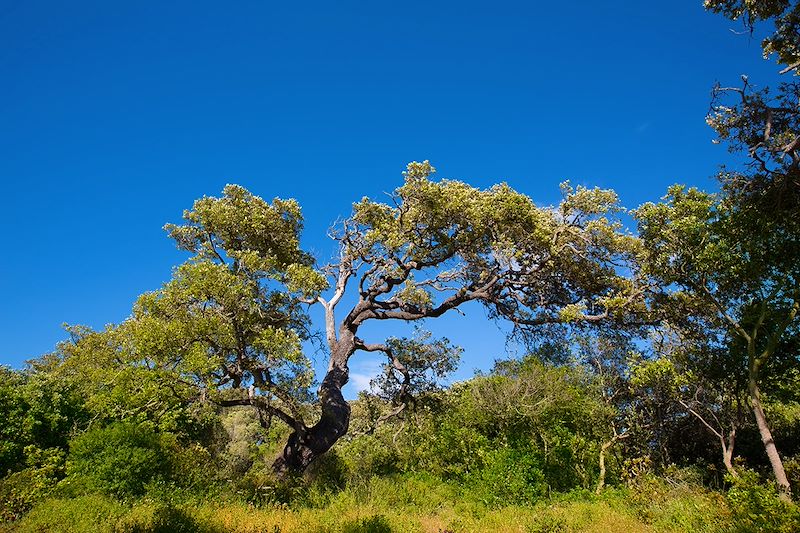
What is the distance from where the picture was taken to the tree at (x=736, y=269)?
13.3 meters

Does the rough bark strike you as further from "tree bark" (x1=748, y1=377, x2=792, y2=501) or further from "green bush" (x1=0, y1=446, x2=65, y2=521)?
"tree bark" (x1=748, y1=377, x2=792, y2=501)

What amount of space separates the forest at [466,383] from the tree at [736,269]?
0.25 ft

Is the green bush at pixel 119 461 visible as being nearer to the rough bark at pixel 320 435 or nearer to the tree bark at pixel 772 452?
the rough bark at pixel 320 435

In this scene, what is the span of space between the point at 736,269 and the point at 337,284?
46.7 feet

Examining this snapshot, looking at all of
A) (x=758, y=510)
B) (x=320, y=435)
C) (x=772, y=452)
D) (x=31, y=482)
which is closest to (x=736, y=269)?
(x=772, y=452)

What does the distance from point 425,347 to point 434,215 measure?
6.10 metres

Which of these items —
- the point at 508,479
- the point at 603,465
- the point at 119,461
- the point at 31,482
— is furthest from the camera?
the point at 603,465

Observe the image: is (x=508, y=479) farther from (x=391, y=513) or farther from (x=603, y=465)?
(x=603, y=465)

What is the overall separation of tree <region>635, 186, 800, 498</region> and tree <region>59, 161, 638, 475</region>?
2.03 metres

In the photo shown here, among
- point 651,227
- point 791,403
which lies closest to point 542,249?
point 651,227

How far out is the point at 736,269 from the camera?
558 inches

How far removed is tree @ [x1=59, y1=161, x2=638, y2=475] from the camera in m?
15.1

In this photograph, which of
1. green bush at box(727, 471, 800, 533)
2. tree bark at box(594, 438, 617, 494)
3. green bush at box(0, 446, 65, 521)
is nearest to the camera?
green bush at box(727, 471, 800, 533)

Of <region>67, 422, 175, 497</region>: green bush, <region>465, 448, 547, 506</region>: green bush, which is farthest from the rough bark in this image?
<region>465, 448, 547, 506</region>: green bush
